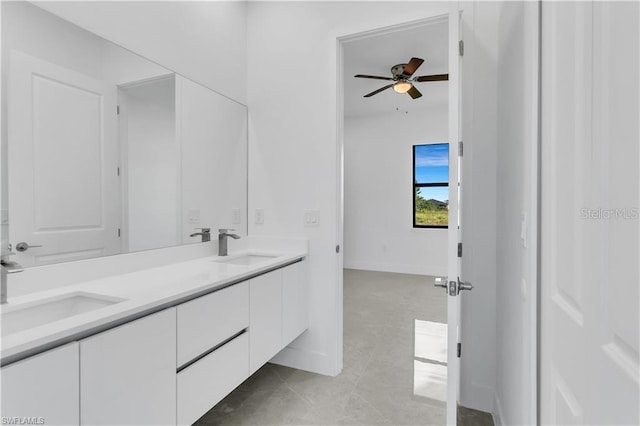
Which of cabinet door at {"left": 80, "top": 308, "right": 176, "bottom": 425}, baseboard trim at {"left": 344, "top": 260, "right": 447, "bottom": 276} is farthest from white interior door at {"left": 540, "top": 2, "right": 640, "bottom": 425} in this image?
baseboard trim at {"left": 344, "top": 260, "right": 447, "bottom": 276}

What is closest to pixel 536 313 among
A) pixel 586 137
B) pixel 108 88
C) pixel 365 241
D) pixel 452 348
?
pixel 452 348

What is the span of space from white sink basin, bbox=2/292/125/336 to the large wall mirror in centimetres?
22

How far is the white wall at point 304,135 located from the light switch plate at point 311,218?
1.2 inches

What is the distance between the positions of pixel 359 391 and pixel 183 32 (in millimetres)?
2541

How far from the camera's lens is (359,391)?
2037 mm

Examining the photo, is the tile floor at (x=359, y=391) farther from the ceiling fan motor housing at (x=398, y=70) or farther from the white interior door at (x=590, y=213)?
the ceiling fan motor housing at (x=398, y=70)

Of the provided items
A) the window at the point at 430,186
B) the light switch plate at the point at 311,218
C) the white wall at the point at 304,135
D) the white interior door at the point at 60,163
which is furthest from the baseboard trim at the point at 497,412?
the window at the point at 430,186

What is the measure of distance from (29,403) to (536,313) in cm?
150

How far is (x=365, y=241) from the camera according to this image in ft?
19.1

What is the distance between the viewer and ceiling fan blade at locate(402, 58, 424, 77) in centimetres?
299

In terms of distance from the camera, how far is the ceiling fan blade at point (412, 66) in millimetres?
2987

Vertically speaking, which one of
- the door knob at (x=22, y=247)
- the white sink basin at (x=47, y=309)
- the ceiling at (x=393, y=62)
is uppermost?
the ceiling at (x=393, y=62)

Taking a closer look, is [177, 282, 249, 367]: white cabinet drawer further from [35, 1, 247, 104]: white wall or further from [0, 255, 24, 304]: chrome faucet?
[35, 1, 247, 104]: white wall

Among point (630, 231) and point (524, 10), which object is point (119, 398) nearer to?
point (630, 231)
